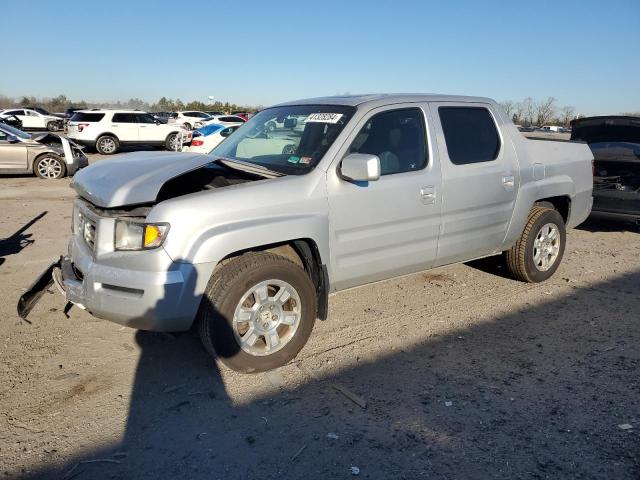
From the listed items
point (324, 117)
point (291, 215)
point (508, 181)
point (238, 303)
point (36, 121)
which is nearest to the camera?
point (238, 303)

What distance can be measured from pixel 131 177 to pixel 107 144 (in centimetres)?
1832

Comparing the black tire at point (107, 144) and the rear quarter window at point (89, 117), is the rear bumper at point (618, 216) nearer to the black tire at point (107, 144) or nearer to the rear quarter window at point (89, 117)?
the black tire at point (107, 144)

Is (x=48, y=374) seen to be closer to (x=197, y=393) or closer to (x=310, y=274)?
(x=197, y=393)

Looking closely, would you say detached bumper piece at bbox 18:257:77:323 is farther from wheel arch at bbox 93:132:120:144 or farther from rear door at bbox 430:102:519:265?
wheel arch at bbox 93:132:120:144

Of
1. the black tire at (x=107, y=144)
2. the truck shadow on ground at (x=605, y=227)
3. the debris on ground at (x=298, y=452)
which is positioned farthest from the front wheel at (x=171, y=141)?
the debris on ground at (x=298, y=452)

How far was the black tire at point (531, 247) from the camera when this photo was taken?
5098 mm

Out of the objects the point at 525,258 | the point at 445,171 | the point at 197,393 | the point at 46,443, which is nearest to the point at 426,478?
the point at 197,393

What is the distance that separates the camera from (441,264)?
4.48 metres

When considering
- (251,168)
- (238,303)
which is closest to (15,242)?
(251,168)

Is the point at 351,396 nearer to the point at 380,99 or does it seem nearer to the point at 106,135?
the point at 380,99

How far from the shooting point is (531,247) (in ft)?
16.9

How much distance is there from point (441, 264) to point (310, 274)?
4.46ft

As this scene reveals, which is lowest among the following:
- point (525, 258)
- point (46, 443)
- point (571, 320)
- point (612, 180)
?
point (46, 443)

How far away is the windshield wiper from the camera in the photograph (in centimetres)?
374
